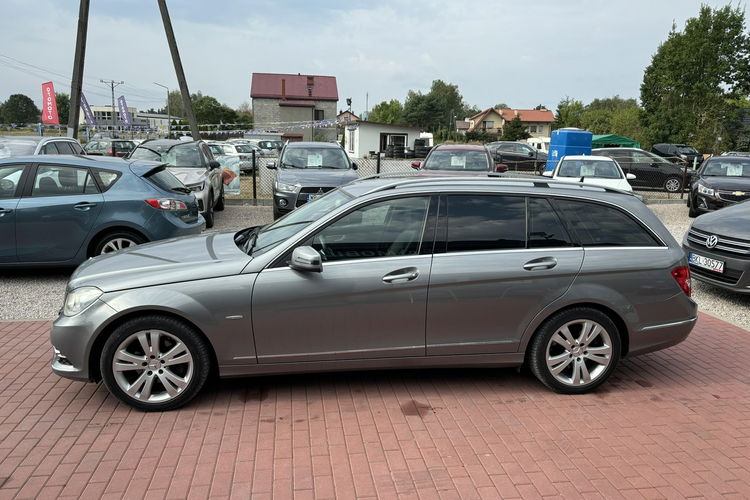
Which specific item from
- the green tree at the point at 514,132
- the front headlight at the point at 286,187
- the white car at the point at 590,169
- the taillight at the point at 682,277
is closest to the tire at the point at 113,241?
the front headlight at the point at 286,187

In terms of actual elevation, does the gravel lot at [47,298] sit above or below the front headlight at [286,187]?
below

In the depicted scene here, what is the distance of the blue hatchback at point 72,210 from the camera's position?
22.0ft

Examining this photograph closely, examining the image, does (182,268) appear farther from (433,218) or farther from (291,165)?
(291,165)

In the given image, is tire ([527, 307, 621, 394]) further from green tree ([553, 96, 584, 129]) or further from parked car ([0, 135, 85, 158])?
green tree ([553, 96, 584, 129])

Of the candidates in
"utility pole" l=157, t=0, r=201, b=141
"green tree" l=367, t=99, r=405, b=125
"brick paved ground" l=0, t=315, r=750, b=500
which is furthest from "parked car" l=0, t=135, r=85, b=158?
"green tree" l=367, t=99, r=405, b=125

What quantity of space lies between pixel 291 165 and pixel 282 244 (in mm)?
8398

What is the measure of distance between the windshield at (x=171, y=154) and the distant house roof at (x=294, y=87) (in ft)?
165

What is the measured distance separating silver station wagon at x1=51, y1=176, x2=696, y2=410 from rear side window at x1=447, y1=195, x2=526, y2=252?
11 mm

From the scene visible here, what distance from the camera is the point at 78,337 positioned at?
3.64 meters

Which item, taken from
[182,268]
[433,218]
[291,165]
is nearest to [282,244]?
[182,268]

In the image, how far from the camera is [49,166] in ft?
22.7

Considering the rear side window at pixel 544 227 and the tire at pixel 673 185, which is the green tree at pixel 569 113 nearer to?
the tire at pixel 673 185

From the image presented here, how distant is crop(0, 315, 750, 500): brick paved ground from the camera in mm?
3012

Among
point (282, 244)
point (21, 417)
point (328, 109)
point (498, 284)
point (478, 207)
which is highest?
point (328, 109)
